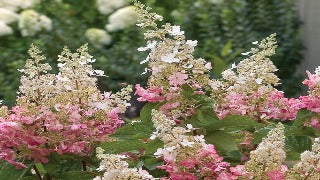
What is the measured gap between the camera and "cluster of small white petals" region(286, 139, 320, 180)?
221cm

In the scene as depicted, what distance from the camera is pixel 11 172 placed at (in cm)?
259

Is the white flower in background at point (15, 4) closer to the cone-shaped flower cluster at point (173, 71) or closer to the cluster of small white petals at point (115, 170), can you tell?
the cone-shaped flower cluster at point (173, 71)

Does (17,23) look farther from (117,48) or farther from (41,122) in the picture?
(41,122)

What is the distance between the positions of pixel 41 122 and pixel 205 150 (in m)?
0.52

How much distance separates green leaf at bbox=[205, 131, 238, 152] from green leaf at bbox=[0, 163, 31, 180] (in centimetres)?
49

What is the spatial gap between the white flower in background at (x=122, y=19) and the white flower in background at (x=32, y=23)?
49 centimetres

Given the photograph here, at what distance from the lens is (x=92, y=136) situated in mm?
2656

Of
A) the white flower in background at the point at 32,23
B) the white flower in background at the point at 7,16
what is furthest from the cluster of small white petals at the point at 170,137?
the white flower in background at the point at 7,16

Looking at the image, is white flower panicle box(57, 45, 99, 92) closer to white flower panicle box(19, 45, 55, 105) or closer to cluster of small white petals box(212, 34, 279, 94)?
white flower panicle box(19, 45, 55, 105)

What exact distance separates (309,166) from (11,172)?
0.81m

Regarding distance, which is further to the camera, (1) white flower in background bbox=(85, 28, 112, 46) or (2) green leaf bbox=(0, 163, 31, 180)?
(1) white flower in background bbox=(85, 28, 112, 46)

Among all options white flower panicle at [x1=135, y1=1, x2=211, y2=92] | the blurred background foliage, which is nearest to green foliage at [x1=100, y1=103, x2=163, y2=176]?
white flower panicle at [x1=135, y1=1, x2=211, y2=92]

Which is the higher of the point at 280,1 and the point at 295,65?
the point at 280,1

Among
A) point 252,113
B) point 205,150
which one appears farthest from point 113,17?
point 205,150
